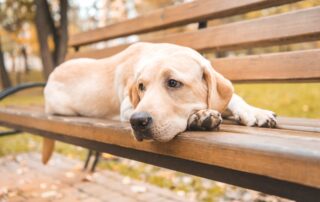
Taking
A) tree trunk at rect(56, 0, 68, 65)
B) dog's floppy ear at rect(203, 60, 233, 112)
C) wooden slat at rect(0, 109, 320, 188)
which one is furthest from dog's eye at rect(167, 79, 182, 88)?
tree trunk at rect(56, 0, 68, 65)

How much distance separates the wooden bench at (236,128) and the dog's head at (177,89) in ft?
0.51

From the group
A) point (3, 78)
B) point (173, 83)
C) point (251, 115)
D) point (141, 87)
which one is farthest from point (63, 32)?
point (251, 115)

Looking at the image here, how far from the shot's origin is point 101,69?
12.0 ft

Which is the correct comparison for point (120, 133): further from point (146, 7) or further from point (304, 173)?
point (146, 7)

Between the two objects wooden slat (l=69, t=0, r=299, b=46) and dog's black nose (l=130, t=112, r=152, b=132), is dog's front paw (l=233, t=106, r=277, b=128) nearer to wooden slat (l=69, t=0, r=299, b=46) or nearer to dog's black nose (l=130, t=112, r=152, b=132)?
dog's black nose (l=130, t=112, r=152, b=132)

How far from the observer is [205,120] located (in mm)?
1997

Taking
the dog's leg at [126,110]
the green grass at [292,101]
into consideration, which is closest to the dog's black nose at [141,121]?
the dog's leg at [126,110]

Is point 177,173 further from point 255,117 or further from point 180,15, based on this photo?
point 255,117

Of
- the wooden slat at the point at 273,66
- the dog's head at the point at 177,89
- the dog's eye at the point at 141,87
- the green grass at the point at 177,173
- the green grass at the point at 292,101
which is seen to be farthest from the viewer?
the green grass at the point at 292,101

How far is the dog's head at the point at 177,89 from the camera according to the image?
2.03m

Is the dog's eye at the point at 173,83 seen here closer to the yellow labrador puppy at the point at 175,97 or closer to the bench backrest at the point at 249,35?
the yellow labrador puppy at the point at 175,97

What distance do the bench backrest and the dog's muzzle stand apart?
130 cm

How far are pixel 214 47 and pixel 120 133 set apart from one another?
152 centimetres

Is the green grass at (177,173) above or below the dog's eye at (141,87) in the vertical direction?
below
